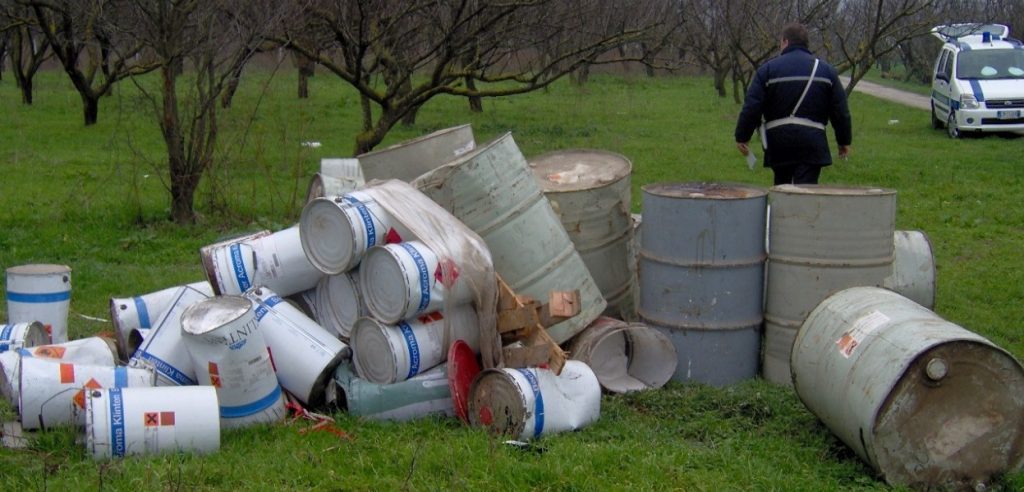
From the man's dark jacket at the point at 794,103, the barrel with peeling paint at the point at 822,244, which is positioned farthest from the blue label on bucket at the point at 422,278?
the man's dark jacket at the point at 794,103

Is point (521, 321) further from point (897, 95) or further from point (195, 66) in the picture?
point (897, 95)

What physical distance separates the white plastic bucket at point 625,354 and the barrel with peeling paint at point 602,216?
43 centimetres

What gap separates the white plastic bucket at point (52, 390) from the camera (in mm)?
3867

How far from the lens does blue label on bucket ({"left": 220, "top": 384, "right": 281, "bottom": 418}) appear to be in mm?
4039

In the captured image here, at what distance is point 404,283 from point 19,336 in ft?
5.84

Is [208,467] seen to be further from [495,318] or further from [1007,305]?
[1007,305]

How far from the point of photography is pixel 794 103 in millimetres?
6012

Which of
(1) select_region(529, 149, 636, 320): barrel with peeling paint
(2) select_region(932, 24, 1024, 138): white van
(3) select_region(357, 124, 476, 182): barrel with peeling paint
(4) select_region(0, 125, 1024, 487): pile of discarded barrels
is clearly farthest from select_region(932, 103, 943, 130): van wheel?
(3) select_region(357, 124, 476, 182): barrel with peeling paint

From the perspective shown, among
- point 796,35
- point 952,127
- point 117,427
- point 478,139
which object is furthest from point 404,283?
point 952,127

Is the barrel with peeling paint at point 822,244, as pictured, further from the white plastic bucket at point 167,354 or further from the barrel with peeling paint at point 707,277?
the white plastic bucket at point 167,354

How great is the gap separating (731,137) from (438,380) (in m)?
13.0

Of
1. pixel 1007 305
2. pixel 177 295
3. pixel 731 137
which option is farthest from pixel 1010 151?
pixel 177 295

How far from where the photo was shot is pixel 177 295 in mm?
4637

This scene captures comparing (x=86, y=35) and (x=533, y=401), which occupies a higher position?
(x=86, y=35)
